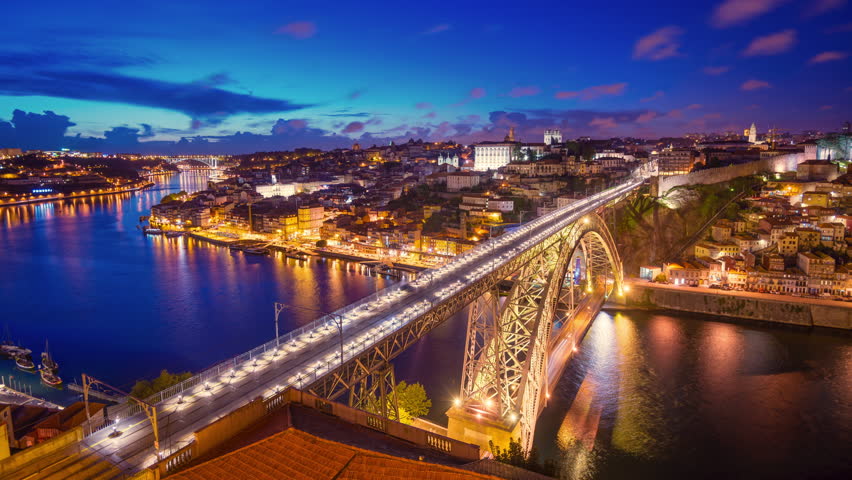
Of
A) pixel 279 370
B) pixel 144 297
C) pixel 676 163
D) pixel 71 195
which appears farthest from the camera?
pixel 71 195

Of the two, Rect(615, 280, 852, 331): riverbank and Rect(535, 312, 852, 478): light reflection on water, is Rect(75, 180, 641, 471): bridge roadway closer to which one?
Rect(535, 312, 852, 478): light reflection on water

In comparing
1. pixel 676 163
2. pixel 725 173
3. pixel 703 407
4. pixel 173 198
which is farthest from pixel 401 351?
pixel 173 198

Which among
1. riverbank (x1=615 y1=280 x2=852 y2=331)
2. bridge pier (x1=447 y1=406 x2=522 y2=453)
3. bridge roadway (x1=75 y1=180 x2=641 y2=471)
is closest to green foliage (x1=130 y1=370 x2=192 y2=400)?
bridge roadway (x1=75 y1=180 x2=641 y2=471)

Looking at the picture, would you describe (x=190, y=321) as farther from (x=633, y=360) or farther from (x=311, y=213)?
(x=311, y=213)

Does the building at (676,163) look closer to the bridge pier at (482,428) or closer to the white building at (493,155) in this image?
the white building at (493,155)

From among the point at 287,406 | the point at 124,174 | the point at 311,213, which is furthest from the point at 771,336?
the point at 124,174

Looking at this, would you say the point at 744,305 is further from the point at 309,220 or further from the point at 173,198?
the point at 173,198

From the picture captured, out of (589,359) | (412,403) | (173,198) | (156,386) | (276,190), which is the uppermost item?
(276,190)
